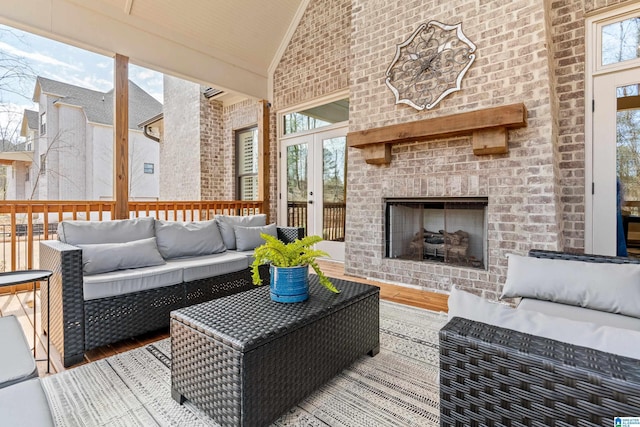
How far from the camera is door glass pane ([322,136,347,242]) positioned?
5105mm

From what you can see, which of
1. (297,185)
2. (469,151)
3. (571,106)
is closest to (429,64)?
(469,151)

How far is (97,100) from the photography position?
9570 mm

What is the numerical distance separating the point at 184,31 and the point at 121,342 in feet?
14.4

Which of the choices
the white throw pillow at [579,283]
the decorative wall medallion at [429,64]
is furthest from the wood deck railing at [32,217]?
the white throw pillow at [579,283]

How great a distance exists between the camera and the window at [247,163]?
23.1ft

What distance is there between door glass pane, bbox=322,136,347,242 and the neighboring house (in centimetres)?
435

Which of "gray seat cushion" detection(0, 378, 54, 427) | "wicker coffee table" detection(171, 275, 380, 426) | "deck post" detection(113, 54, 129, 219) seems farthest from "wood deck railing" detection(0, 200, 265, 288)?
"gray seat cushion" detection(0, 378, 54, 427)

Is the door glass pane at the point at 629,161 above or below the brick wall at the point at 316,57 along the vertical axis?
below

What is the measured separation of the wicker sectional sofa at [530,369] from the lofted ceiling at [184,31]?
4.94m

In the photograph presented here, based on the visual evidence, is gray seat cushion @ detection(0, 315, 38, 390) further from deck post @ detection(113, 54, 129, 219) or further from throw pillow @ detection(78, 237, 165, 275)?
deck post @ detection(113, 54, 129, 219)

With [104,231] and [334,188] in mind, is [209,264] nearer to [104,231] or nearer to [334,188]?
[104,231]

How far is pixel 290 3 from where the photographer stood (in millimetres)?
5273

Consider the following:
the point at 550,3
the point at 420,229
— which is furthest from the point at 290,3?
the point at 420,229

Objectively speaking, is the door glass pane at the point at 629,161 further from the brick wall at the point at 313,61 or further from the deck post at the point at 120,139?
the deck post at the point at 120,139
